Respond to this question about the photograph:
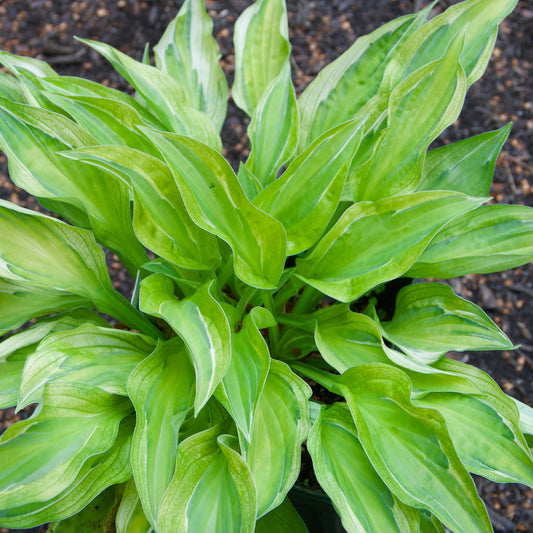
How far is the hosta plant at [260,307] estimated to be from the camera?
2.19 feet

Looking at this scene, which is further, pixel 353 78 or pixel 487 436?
pixel 353 78

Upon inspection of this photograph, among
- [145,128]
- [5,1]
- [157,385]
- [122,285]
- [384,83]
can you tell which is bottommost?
[122,285]

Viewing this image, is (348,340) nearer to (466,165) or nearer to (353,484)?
(353,484)

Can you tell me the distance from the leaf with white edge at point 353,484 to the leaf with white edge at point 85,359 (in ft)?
0.98

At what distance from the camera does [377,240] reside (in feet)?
2.37

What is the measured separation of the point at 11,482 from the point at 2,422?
702mm

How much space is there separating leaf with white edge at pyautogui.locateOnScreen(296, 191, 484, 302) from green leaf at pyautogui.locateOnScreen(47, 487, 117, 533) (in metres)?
0.52

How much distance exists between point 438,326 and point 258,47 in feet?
1.92

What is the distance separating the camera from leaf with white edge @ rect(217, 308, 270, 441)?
2.09 feet

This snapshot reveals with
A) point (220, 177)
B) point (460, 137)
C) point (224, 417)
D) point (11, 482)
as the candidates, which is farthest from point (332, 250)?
point (460, 137)

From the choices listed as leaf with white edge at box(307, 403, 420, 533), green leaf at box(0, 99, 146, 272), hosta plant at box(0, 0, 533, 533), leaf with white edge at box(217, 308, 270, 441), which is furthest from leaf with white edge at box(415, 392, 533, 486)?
green leaf at box(0, 99, 146, 272)

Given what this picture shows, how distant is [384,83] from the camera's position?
84 centimetres

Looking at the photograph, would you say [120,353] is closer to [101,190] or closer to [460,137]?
[101,190]

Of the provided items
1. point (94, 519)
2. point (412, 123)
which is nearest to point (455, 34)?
point (412, 123)
